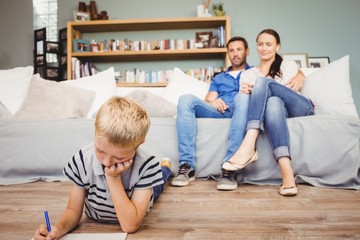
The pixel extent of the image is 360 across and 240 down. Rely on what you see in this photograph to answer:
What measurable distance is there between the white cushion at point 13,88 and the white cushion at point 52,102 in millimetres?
295

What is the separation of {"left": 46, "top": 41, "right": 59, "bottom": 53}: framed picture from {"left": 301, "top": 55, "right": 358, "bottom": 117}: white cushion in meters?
3.26

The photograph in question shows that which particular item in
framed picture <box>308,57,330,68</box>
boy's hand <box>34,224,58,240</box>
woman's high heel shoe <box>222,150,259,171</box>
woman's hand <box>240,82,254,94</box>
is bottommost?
woman's high heel shoe <box>222,150,259,171</box>

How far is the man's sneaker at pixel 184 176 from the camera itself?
67.6 inches

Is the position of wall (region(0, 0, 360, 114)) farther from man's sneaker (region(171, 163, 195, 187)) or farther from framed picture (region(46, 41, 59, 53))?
man's sneaker (region(171, 163, 195, 187))

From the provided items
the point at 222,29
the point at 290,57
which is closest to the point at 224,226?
the point at 222,29

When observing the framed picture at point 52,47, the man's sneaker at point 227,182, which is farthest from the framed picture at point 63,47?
the man's sneaker at point 227,182

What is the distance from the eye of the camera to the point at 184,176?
1.75 meters

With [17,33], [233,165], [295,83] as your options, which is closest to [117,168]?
[233,165]

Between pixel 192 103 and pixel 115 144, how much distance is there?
3.84 ft

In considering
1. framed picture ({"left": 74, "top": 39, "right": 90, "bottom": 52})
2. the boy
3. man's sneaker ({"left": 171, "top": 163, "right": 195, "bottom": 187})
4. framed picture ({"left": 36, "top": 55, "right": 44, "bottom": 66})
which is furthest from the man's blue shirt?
framed picture ({"left": 36, "top": 55, "right": 44, "bottom": 66})

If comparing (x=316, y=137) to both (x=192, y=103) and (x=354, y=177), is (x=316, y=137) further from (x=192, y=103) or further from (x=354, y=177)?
(x=192, y=103)

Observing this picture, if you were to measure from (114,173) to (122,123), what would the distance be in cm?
14

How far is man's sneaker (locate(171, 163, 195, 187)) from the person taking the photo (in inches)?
67.6

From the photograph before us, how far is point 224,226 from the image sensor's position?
3.50 feet
